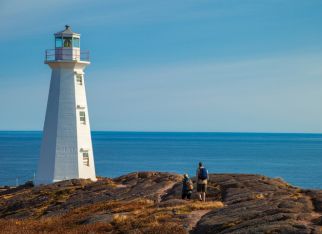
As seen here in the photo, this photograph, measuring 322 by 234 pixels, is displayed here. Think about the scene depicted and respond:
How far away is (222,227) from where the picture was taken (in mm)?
19375

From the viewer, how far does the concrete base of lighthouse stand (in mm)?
41500

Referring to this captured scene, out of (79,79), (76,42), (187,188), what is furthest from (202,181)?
(76,42)

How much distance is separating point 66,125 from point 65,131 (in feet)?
1.45

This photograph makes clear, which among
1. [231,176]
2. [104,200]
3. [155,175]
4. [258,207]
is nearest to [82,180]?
[155,175]

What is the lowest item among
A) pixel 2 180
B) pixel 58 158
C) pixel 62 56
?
pixel 2 180

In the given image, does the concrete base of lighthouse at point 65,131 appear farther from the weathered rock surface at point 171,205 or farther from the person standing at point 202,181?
the person standing at point 202,181

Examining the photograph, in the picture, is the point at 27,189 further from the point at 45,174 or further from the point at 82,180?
the point at 82,180

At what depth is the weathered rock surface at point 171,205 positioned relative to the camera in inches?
757

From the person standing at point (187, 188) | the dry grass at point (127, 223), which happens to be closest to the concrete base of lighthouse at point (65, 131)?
the dry grass at point (127, 223)

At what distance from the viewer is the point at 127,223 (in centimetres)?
2159

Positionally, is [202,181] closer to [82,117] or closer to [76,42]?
[82,117]

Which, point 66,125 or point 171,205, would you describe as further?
point 66,125

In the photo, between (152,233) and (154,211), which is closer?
(152,233)

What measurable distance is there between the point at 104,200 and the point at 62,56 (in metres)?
14.5
